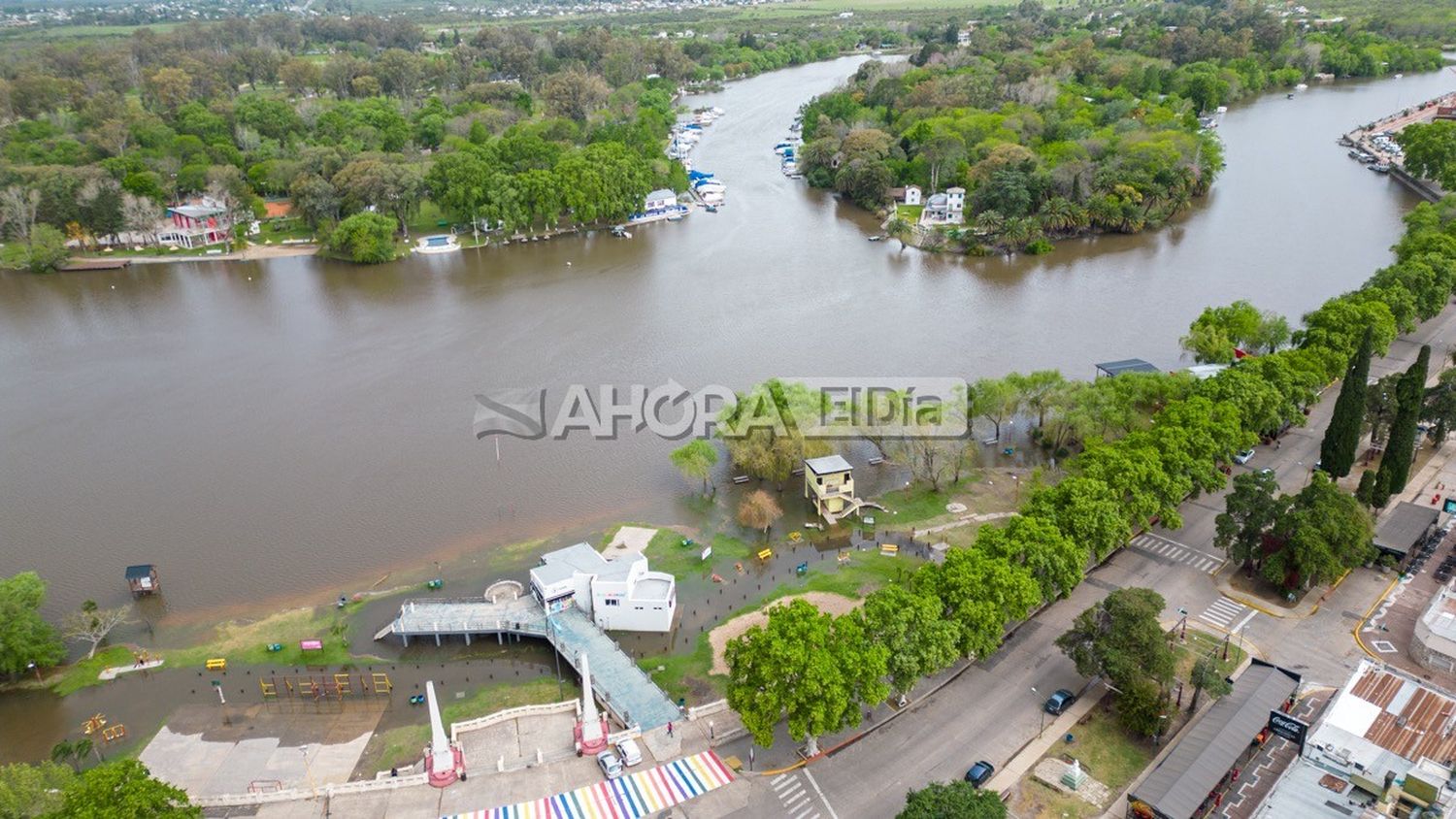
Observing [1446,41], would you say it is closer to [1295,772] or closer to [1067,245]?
[1067,245]

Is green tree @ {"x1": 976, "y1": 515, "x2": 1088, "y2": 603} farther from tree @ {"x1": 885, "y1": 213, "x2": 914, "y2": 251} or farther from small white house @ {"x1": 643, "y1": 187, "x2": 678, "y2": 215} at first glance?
small white house @ {"x1": 643, "y1": 187, "x2": 678, "y2": 215}

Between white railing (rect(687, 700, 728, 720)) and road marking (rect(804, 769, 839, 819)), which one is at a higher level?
white railing (rect(687, 700, 728, 720))

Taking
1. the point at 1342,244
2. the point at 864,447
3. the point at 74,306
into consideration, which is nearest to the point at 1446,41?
the point at 1342,244

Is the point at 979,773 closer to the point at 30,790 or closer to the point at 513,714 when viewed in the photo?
the point at 513,714

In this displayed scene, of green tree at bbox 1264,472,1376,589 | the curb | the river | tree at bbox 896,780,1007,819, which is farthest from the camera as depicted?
the river

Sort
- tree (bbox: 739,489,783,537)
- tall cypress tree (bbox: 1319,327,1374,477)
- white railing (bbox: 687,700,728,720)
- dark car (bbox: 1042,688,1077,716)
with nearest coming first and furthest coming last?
dark car (bbox: 1042,688,1077,716), white railing (bbox: 687,700,728,720), tall cypress tree (bbox: 1319,327,1374,477), tree (bbox: 739,489,783,537)

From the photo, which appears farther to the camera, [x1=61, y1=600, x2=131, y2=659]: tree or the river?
the river

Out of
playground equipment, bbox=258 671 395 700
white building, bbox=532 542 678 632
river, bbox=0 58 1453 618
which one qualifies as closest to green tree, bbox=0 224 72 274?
river, bbox=0 58 1453 618

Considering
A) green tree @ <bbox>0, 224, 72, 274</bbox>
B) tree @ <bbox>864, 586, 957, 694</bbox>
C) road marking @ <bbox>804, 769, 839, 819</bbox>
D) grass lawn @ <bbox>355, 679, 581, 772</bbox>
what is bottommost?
grass lawn @ <bbox>355, 679, 581, 772</bbox>
